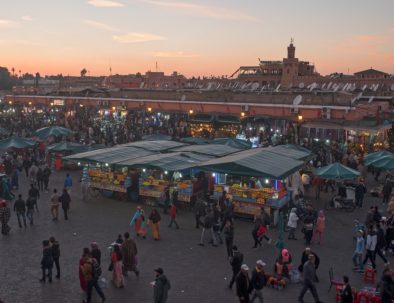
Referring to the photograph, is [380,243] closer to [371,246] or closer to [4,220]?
[371,246]

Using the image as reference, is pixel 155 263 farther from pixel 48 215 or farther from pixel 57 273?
pixel 48 215

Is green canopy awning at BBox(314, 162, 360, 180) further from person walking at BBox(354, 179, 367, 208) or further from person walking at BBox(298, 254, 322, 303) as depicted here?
person walking at BBox(298, 254, 322, 303)

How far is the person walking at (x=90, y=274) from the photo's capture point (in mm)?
9430

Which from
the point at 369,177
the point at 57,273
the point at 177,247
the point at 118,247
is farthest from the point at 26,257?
the point at 369,177

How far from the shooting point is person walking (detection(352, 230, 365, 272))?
11602 millimetres

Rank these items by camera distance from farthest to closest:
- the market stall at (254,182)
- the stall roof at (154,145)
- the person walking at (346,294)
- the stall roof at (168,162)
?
the stall roof at (154,145)
the stall roof at (168,162)
the market stall at (254,182)
the person walking at (346,294)

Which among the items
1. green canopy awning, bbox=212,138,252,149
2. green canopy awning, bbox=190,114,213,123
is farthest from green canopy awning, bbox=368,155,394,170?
green canopy awning, bbox=190,114,213,123

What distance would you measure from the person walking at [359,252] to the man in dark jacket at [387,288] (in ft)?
8.98

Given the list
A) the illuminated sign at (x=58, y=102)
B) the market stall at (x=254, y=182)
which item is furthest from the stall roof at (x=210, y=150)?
the illuminated sign at (x=58, y=102)

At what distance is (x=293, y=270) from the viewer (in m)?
11.1

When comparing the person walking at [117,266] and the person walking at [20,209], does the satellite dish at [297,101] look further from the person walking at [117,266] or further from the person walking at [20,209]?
the person walking at [117,266]

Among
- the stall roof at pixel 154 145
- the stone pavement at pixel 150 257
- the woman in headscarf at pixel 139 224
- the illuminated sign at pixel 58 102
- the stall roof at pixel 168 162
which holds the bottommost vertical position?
the stone pavement at pixel 150 257

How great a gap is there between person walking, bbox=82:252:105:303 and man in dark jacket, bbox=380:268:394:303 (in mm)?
5876

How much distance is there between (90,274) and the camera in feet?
31.0
